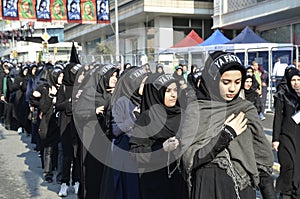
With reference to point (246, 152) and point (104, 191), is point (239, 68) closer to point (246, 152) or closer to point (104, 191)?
point (246, 152)

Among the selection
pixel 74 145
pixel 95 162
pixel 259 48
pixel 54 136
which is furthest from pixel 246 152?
pixel 259 48

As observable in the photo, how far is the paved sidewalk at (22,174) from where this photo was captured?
21.7ft

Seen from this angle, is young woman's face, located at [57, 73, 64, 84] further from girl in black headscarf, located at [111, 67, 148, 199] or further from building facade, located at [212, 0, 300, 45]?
building facade, located at [212, 0, 300, 45]

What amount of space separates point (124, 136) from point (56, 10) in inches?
868

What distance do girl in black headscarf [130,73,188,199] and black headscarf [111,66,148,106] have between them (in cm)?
55

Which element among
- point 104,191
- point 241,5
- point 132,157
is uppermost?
point 241,5

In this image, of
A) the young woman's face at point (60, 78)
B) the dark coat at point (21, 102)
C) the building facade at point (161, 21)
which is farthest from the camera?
the building facade at point (161, 21)

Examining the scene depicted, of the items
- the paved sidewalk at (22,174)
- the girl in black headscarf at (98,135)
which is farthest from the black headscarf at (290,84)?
the paved sidewalk at (22,174)

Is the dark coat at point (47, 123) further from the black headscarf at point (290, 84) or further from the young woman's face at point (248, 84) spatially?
the young woman's face at point (248, 84)

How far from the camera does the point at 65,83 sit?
6.67 m

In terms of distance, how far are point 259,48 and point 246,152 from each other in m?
12.6

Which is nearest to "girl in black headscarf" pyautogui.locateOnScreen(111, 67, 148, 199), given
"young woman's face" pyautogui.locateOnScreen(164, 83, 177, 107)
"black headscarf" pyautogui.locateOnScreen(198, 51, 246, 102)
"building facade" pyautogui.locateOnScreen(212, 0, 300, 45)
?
"young woman's face" pyautogui.locateOnScreen(164, 83, 177, 107)

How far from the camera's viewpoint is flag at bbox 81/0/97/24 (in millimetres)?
25578

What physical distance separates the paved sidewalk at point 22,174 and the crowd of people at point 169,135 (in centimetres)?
22
